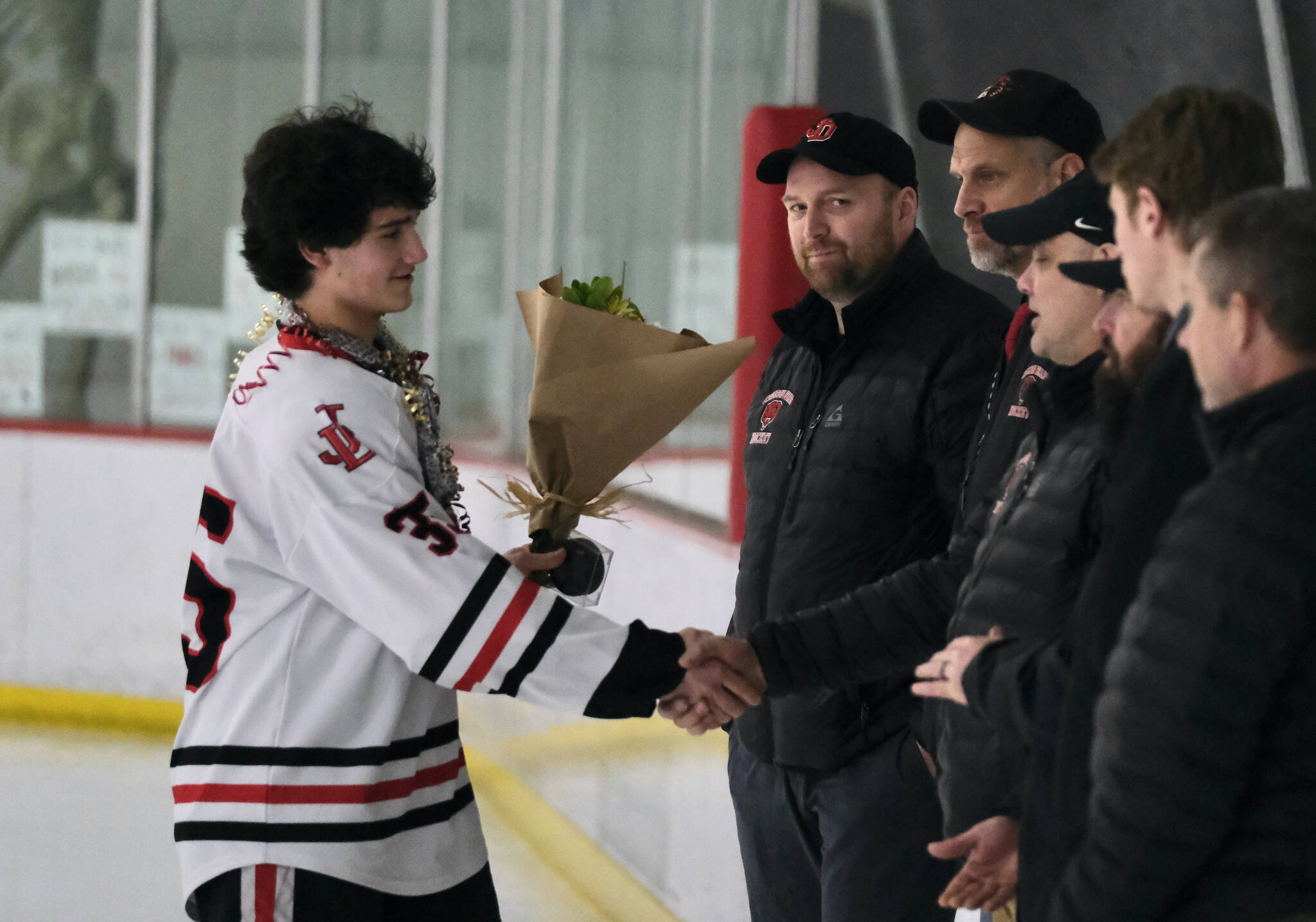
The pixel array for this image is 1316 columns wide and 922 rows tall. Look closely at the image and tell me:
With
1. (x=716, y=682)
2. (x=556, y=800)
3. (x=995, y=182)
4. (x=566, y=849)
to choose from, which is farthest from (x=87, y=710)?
(x=995, y=182)

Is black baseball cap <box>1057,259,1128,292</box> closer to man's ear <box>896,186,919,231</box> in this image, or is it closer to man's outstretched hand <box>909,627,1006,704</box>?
man's outstretched hand <box>909,627,1006,704</box>

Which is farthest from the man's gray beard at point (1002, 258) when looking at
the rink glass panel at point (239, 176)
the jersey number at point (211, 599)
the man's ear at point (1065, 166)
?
the rink glass panel at point (239, 176)

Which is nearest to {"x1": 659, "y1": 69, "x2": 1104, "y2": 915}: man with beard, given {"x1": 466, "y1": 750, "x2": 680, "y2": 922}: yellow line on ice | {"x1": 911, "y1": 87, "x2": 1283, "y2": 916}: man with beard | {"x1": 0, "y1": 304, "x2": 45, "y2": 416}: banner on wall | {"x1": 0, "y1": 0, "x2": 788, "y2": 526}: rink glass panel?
{"x1": 911, "y1": 87, "x2": 1283, "y2": 916}: man with beard

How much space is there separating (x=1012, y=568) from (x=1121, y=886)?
1.37 ft

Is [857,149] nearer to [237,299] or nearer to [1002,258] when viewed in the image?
[1002,258]

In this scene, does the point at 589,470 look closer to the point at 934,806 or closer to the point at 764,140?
the point at 934,806

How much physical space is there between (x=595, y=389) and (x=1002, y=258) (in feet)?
1.90

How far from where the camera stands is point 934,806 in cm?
194

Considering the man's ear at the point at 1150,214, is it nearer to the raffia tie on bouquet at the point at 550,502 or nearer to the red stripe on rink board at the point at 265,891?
the raffia tie on bouquet at the point at 550,502

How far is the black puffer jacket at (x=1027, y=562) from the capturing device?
4.27ft

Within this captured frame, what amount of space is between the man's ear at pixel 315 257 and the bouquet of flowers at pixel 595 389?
0.30m

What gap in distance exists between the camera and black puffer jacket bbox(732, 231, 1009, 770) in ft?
6.45

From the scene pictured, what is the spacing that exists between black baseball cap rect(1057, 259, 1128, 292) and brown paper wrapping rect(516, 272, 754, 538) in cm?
67

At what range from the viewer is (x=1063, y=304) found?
139 cm
